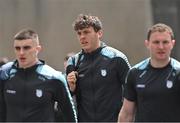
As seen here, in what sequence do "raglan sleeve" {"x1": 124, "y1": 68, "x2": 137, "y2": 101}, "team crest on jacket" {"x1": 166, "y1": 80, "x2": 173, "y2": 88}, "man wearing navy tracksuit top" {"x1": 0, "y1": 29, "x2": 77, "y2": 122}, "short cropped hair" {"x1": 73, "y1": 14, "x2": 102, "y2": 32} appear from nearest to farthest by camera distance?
"team crest on jacket" {"x1": 166, "y1": 80, "x2": 173, "y2": 88}, "raglan sleeve" {"x1": 124, "y1": 68, "x2": 137, "y2": 101}, "man wearing navy tracksuit top" {"x1": 0, "y1": 29, "x2": 77, "y2": 122}, "short cropped hair" {"x1": 73, "y1": 14, "x2": 102, "y2": 32}

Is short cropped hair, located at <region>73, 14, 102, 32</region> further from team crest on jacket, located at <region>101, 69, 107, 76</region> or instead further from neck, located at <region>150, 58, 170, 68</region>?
neck, located at <region>150, 58, 170, 68</region>

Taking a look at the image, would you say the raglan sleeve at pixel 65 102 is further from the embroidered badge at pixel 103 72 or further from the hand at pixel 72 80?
the embroidered badge at pixel 103 72

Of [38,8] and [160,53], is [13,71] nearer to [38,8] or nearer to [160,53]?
[160,53]

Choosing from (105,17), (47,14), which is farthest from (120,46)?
(47,14)

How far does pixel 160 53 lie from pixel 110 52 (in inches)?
44.4

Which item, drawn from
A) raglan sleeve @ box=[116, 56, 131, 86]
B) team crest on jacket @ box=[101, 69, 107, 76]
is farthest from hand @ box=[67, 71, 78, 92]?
raglan sleeve @ box=[116, 56, 131, 86]

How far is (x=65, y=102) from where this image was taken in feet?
21.0

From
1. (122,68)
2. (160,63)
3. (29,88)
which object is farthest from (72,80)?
(160,63)

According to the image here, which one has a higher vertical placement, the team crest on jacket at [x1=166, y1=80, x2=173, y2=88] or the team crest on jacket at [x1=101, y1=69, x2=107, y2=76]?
the team crest on jacket at [x1=166, y1=80, x2=173, y2=88]

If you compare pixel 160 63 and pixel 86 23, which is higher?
pixel 86 23

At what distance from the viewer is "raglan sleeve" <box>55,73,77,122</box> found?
20.6 feet

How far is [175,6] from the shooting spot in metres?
14.3

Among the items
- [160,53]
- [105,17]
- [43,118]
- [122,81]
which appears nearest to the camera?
[160,53]

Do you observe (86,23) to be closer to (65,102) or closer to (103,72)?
(103,72)
